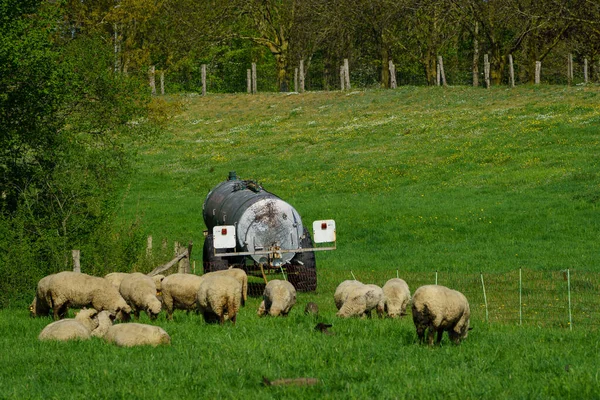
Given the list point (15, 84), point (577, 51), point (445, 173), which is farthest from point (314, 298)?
point (577, 51)

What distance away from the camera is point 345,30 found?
273 feet

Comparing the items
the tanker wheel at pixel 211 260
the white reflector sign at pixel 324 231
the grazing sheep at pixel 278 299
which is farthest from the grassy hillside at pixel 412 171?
the grazing sheep at pixel 278 299

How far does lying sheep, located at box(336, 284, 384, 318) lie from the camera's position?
19.2 metres

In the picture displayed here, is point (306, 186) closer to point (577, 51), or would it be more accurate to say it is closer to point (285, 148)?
point (285, 148)

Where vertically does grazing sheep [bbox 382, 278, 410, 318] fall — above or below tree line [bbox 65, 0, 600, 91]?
below

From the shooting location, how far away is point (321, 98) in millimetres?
77125

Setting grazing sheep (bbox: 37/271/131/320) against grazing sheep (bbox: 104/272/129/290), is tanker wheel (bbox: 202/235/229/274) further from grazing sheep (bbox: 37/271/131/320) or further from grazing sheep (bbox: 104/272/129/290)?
grazing sheep (bbox: 37/271/131/320)

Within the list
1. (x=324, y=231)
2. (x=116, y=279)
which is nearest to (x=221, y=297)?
(x=116, y=279)

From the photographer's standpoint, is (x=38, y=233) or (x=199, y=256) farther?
(x=199, y=256)

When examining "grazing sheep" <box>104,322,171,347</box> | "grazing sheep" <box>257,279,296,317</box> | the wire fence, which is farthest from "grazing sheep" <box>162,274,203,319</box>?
the wire fence

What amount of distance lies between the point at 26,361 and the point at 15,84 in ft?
48.7

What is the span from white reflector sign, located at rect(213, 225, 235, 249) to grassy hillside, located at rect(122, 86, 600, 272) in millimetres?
7062

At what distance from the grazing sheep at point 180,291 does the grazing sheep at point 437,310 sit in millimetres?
6150

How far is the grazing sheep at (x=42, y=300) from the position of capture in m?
19.5
